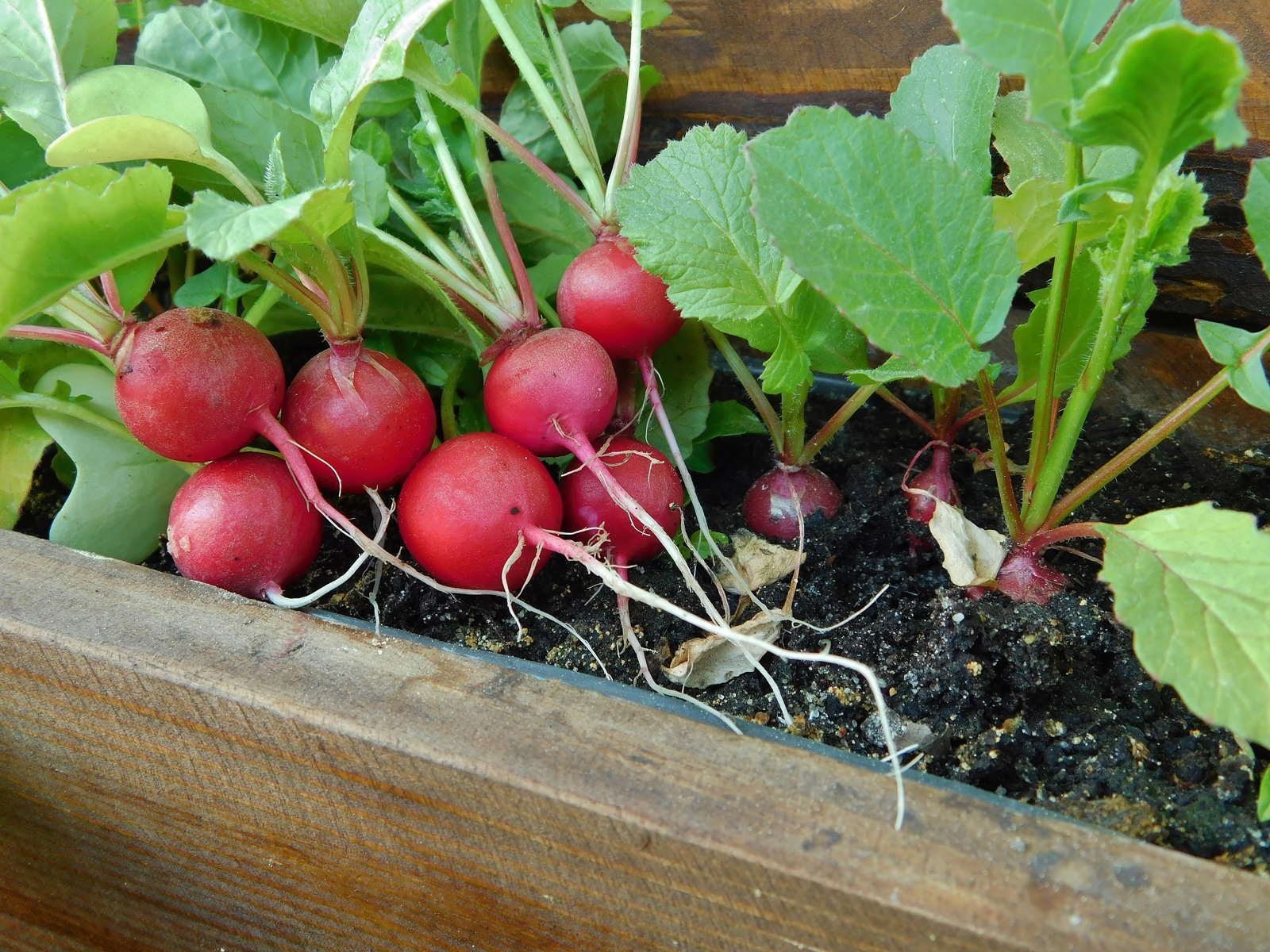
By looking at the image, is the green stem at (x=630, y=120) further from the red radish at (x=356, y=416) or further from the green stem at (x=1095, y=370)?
the green stem at (x=1095, y=370)

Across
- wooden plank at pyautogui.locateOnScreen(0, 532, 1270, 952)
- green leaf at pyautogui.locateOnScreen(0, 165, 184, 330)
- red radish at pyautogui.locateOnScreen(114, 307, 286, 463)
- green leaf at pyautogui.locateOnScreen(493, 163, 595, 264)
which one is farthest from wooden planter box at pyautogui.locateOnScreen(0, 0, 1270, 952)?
green leaf at pyautogui.locateOnScreen(493, 163, 595, 264)

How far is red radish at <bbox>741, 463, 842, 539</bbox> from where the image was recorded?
0.78 m

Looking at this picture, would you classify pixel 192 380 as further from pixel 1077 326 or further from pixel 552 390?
pixel 1077 326

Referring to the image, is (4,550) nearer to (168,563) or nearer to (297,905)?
(168,563)

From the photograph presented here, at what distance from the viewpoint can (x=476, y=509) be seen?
686mm

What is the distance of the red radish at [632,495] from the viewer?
735 millimetres

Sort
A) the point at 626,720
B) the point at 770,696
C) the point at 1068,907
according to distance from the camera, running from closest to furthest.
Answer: the point at 1068,907 → the point at 626,720 → the point at 770,696

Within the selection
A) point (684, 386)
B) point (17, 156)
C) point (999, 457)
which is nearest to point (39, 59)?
point (17, 156)

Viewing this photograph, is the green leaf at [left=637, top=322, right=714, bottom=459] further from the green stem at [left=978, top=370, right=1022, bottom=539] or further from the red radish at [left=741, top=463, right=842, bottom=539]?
the green stem at [left=978, top=370, right=1022, bottom=539]

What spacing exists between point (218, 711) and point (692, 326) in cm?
48

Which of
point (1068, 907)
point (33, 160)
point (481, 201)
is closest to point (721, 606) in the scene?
point (1068, 907)

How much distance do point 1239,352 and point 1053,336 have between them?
0.10m

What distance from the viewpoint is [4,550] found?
711 mm

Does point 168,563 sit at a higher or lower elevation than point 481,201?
lower
